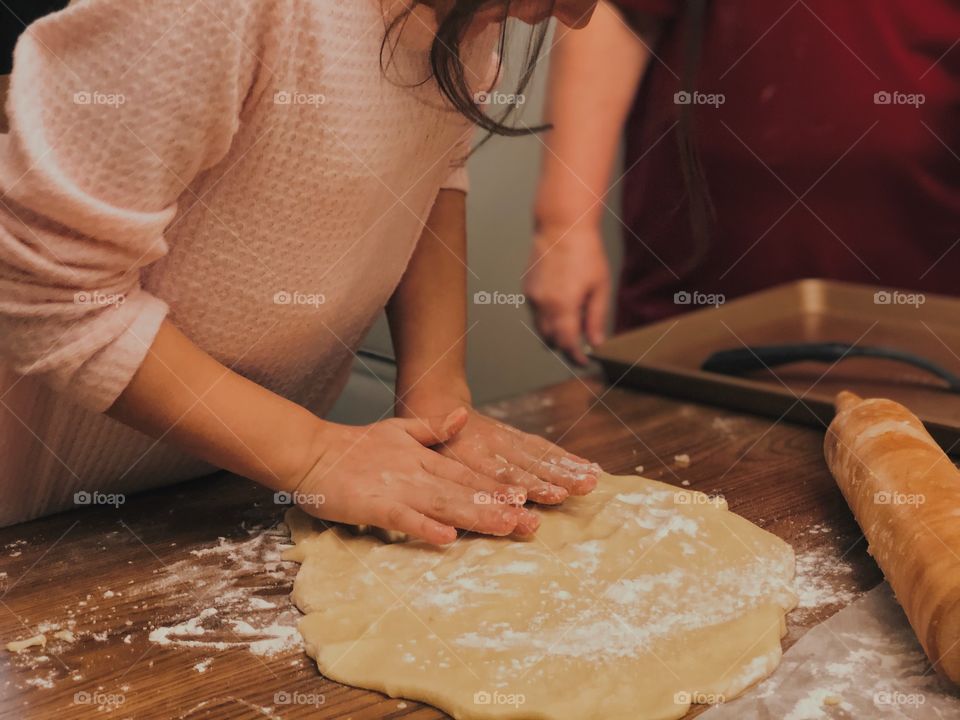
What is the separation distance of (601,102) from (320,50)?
2.73 feet

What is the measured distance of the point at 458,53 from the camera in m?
0.99

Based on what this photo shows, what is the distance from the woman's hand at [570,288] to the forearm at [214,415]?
54 centimetres

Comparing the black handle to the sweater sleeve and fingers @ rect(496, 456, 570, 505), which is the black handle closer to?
fingers @ rect(496, 456, 570, 505)

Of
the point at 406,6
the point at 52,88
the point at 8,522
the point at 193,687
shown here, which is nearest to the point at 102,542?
Result: the point at 8,522

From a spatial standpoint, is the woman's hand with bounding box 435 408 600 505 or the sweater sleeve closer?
the sweater sleeve

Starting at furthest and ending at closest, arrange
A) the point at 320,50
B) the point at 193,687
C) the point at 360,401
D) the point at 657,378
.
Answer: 1. the point at 360,401
2. the point at 657,378
3. the point at 320,50
4. the point at 193,687

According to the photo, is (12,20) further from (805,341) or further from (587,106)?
(805,341)

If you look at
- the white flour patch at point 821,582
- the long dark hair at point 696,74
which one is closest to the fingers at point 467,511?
the white flour patch at point 821,582

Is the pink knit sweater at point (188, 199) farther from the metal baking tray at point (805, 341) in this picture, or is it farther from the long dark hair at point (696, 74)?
the long dark hair at point (696, 74)

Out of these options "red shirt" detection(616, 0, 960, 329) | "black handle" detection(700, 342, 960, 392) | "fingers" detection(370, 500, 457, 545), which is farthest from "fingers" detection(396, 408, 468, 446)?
"red shirt" detection(616, 0, 960, 329)

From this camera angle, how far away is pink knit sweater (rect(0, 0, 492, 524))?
81 cm

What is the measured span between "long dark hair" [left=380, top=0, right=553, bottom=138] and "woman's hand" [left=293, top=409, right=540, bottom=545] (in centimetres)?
32

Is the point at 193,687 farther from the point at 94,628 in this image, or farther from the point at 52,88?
the point at 52,88

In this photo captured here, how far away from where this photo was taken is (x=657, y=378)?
1.42 m
